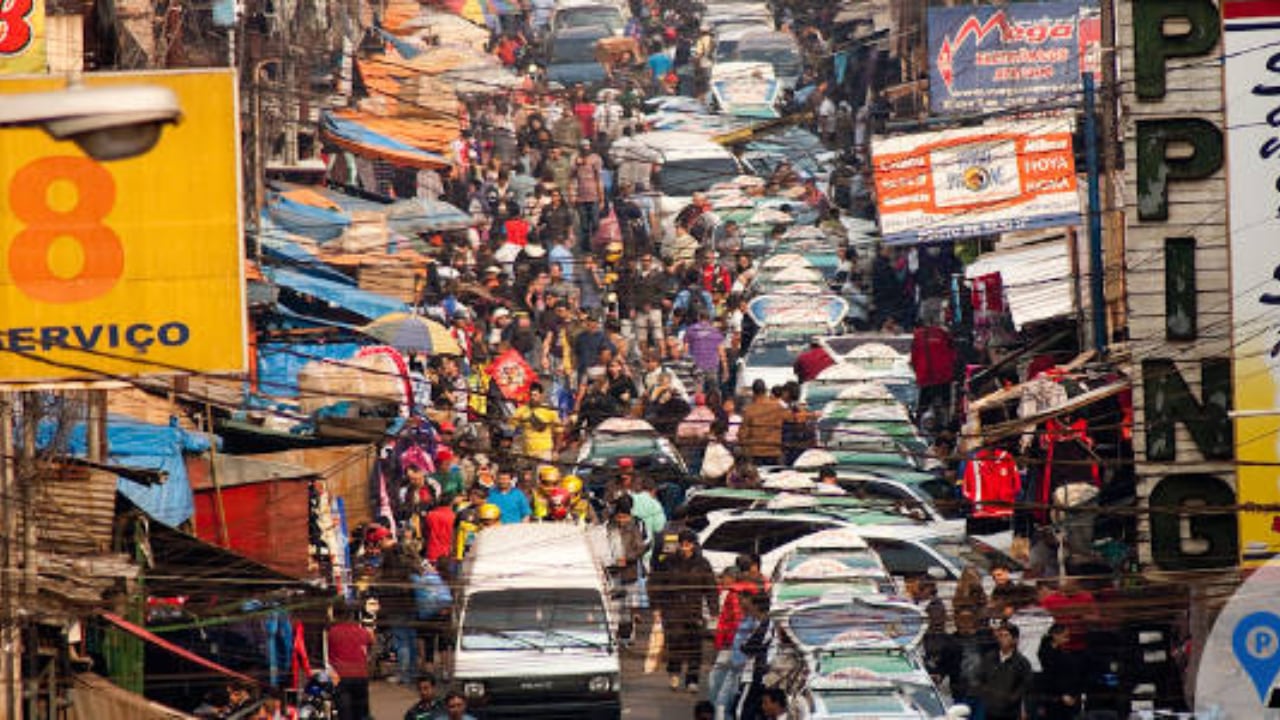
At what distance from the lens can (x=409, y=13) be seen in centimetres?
6588

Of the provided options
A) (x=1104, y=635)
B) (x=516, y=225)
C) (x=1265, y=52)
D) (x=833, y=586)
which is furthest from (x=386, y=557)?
(x=516, y=225)

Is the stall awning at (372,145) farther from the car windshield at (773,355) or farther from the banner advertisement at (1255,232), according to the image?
the banner advertisement at (1255,232)

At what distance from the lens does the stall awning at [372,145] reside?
5078 centimetres

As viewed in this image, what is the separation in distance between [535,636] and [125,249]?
7.82m

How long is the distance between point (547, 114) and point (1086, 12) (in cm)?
1656

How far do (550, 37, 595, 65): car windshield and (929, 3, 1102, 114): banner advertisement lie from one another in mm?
20958

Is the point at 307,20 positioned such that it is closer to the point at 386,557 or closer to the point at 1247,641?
the point at 386,557

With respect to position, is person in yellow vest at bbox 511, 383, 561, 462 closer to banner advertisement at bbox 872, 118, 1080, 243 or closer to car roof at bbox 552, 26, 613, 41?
banner advertisement at bbox 872, 118, 1080, 243

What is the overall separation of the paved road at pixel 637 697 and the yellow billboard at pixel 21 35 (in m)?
7.60

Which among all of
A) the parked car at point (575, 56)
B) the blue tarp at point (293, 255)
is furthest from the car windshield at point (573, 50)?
the blue tarp at point (293, 255)

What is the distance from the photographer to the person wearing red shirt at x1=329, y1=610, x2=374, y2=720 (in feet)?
91.6

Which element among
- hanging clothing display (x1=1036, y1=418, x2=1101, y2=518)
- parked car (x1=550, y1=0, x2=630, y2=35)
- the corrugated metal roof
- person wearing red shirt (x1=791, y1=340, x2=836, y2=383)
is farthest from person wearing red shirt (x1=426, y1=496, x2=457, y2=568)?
parked car (x1=550, y1=0, x2=630, y2=35)

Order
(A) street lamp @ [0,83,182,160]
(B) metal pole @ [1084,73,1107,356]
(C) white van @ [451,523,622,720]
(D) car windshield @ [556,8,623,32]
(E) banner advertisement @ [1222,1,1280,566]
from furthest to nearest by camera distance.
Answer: (D) car windshield @ [556,8,623,32]
(B) metal pole @ [1084,73,1107,356]
(C) white van @ [451,523,622,720]
(E) banner advertisement @ [1222,1,1280,566]
(A) street lamp @ [0,83,182,160]

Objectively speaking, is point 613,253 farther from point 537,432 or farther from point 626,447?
point 626,447
